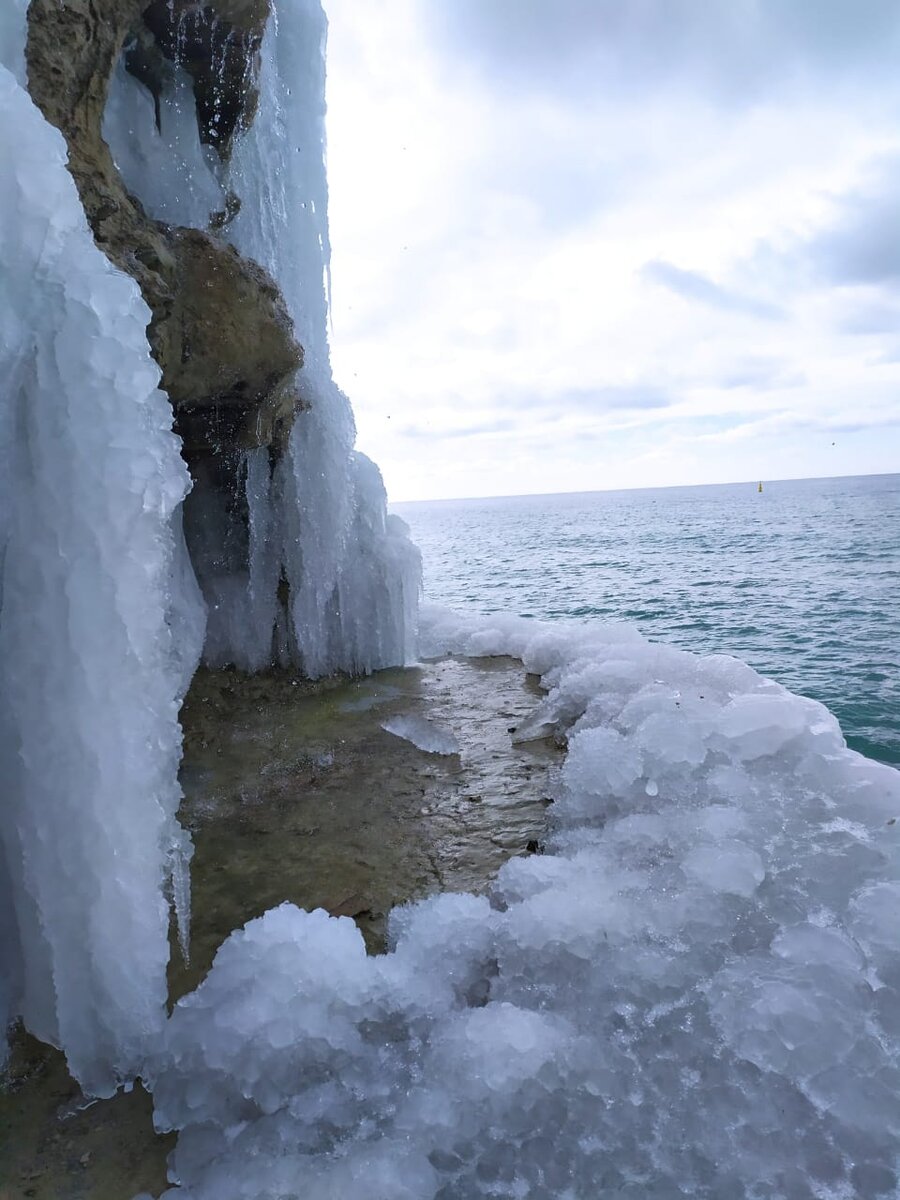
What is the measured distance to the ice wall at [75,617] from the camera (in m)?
2.68

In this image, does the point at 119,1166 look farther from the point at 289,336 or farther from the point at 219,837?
the point at 289,336

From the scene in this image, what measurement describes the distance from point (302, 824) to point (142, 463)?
3.14 meters

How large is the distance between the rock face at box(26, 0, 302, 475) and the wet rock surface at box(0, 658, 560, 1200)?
3.26 m

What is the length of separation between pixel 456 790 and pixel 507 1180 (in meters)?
3.20

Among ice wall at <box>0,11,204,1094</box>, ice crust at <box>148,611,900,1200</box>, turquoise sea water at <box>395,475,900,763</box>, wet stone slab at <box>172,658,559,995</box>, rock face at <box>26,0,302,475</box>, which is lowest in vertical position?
turquoise sea water at <box>395,475,900,763</box>

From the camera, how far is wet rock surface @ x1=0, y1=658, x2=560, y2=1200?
8.33ft

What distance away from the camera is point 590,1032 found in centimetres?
287

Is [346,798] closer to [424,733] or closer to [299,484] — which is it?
[424,733]

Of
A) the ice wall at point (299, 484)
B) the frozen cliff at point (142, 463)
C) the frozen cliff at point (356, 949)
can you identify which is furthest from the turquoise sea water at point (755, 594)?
the frozen cliff at point (142, 463)

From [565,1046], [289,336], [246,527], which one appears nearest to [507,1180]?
[565,1046]

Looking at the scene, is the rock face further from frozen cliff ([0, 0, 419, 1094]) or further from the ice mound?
the ice mound

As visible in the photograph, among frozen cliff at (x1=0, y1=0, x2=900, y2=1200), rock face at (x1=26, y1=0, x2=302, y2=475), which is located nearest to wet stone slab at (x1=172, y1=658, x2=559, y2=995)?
frozen cliff at (x1=0, y1=0, x2=900, y2=1200)

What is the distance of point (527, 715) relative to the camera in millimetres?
7176

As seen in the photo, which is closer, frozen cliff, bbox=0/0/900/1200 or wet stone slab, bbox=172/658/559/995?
frozen cliff, bbox=0/0/900/1200
